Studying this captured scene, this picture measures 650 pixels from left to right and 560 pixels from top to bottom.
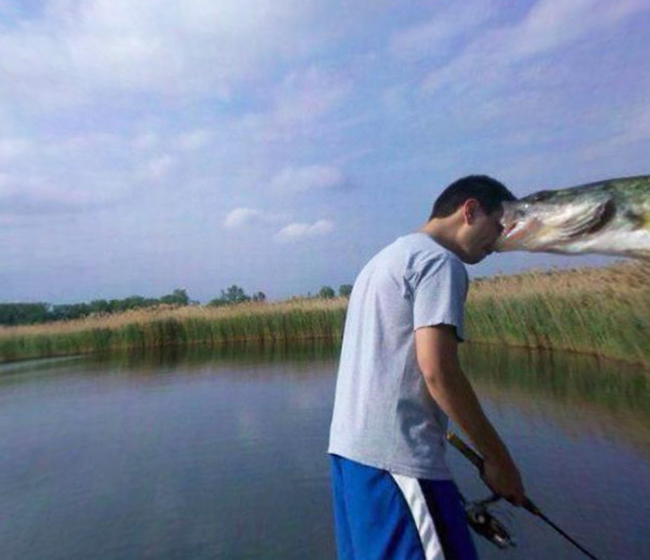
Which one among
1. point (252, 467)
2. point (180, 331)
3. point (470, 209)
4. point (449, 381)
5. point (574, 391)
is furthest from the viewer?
point (180, 331)

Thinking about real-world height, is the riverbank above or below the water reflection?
above

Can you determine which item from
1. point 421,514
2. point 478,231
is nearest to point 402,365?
point 421,514

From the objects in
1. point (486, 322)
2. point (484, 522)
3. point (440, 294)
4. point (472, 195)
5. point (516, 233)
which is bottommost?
point (484, 522)

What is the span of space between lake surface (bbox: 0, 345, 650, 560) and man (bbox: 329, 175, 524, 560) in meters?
2.50

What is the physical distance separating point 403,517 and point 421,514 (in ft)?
0.20

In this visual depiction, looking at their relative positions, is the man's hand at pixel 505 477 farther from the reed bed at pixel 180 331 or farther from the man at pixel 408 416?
the reed bed at pixel 180 331

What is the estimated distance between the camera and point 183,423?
9242 millimetres

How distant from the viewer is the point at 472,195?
2.37 m

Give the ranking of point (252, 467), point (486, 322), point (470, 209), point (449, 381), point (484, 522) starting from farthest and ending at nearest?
point (486, 322) → point (252, 467) → point (484, 522) → point (470, 209) → point (449, 381)

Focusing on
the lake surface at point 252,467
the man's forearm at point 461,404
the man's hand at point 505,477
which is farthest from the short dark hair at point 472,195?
the lake surface at point 252,467

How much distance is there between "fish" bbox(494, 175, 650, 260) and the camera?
2320 millimetres

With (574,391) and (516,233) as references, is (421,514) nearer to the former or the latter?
(516,233)

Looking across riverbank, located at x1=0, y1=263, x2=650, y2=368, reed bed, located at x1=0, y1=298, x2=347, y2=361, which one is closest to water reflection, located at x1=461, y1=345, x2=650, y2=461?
riverbank, located at x1=0, y1=263, x2=650, y2=368

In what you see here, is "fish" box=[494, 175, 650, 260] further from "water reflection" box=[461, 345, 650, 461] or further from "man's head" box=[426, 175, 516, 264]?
"water reflection" box=[461, 345, 650, 461]
